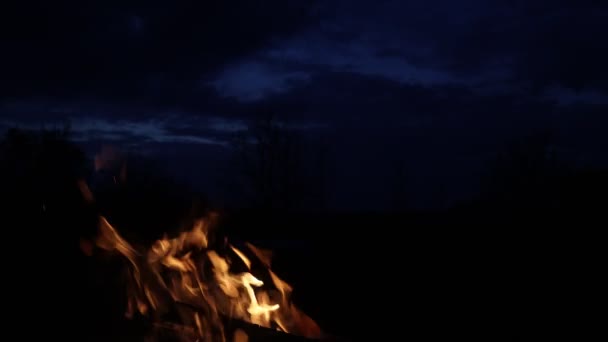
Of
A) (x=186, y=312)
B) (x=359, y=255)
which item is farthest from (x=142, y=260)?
(x=359, y=255)

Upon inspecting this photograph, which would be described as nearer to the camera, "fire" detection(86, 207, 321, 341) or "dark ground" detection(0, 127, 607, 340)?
"dark ground" detection(0, 127, 607, 340)

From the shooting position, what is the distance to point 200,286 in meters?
3.87

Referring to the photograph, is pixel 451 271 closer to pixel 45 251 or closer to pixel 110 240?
pixel 110 240

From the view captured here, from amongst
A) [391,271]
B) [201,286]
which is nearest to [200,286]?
[201,286]

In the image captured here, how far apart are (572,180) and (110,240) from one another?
13.7ft

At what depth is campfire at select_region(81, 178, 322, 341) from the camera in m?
3.64

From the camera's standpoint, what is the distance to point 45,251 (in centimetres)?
427

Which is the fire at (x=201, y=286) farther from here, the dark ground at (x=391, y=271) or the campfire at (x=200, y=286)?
the dark ground at (x=391, y=271)

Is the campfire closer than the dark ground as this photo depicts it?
No

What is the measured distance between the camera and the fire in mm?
3646

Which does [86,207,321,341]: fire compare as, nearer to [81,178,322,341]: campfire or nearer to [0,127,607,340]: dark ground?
[81,178,322,341]: campfire


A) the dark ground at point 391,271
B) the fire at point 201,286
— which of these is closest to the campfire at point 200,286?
the fire at point 201,286

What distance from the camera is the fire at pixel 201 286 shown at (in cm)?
365

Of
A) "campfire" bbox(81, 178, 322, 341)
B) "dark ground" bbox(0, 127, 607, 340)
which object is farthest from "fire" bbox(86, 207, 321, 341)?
"dark ground" bbox(0, 127, 607, 340)
